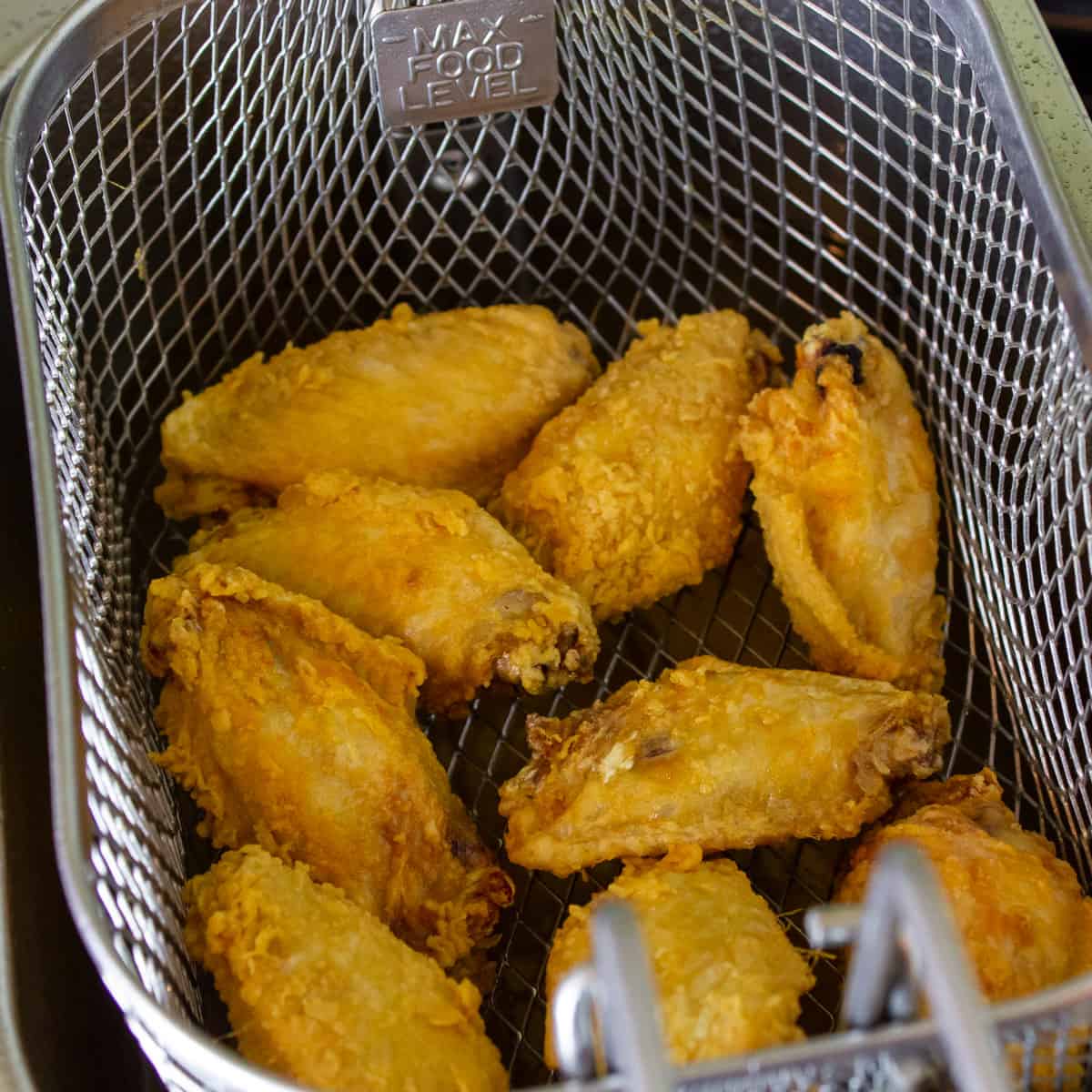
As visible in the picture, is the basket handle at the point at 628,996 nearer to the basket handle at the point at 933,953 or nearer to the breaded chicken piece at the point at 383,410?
the basket handle at the point at 933,953

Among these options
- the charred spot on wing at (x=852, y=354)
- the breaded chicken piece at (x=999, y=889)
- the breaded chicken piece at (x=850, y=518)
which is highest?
the charred spot on wing at (x=852, y=354)

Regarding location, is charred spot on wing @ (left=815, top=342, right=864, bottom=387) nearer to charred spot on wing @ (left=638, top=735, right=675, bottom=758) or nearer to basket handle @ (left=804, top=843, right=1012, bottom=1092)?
charred spot on wing @ (left=638, top=735, right=675, bottom=758)

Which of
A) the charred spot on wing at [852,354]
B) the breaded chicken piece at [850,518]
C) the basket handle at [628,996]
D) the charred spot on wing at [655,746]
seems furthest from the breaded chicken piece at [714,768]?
the basket handle at [628,996]

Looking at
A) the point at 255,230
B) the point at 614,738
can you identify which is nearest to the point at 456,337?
the point at 255,230

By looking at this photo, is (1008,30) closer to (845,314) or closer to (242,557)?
(845,314)

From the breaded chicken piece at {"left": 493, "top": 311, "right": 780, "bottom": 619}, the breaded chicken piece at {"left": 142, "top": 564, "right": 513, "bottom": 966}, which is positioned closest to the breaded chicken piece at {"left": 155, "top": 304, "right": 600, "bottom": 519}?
the breaded chicken piece at {"left": 493, "top": 311, "right": 780, "bottom": 619}

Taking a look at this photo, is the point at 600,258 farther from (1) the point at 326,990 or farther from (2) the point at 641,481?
(1) the point at 326,990
